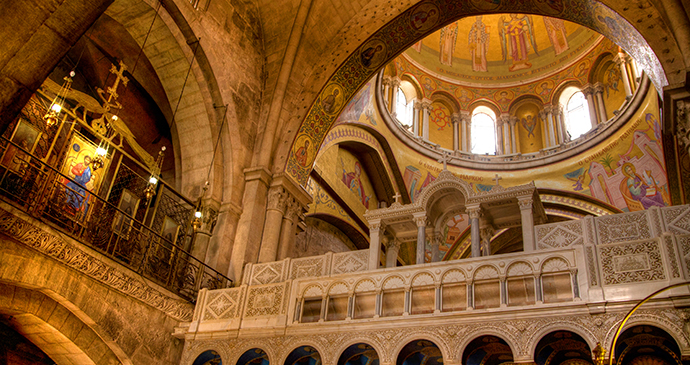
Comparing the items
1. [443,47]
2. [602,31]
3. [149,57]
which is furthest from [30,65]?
[443,47]

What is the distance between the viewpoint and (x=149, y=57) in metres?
11.2

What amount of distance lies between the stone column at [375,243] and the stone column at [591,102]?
35.5 ft

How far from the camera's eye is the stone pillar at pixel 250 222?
1051 cm

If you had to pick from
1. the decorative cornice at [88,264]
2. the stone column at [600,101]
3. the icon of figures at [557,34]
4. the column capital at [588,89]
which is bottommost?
the decorative cornice at [88,264]

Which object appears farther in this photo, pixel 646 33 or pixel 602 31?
pixel 602 31

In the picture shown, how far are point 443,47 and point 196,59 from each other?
11894 mm

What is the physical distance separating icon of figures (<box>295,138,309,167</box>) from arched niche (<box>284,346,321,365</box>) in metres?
4.68

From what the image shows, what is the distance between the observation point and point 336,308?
8992 millimetres

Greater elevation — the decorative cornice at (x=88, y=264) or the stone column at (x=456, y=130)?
the stone column at (x=456, y=130)

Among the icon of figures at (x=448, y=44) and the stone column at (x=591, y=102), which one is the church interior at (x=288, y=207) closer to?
the stone column at (x=591, y=102)

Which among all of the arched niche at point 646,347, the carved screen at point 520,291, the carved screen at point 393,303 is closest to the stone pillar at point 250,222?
the carved screen at point 393,303

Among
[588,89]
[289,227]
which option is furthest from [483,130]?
[289,227]

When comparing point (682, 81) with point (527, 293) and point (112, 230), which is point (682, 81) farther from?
point (112, 230)

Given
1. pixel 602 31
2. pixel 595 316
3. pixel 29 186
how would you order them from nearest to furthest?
1. pixel 595 316
2. pixel 29 186
3. pixel 602 31
